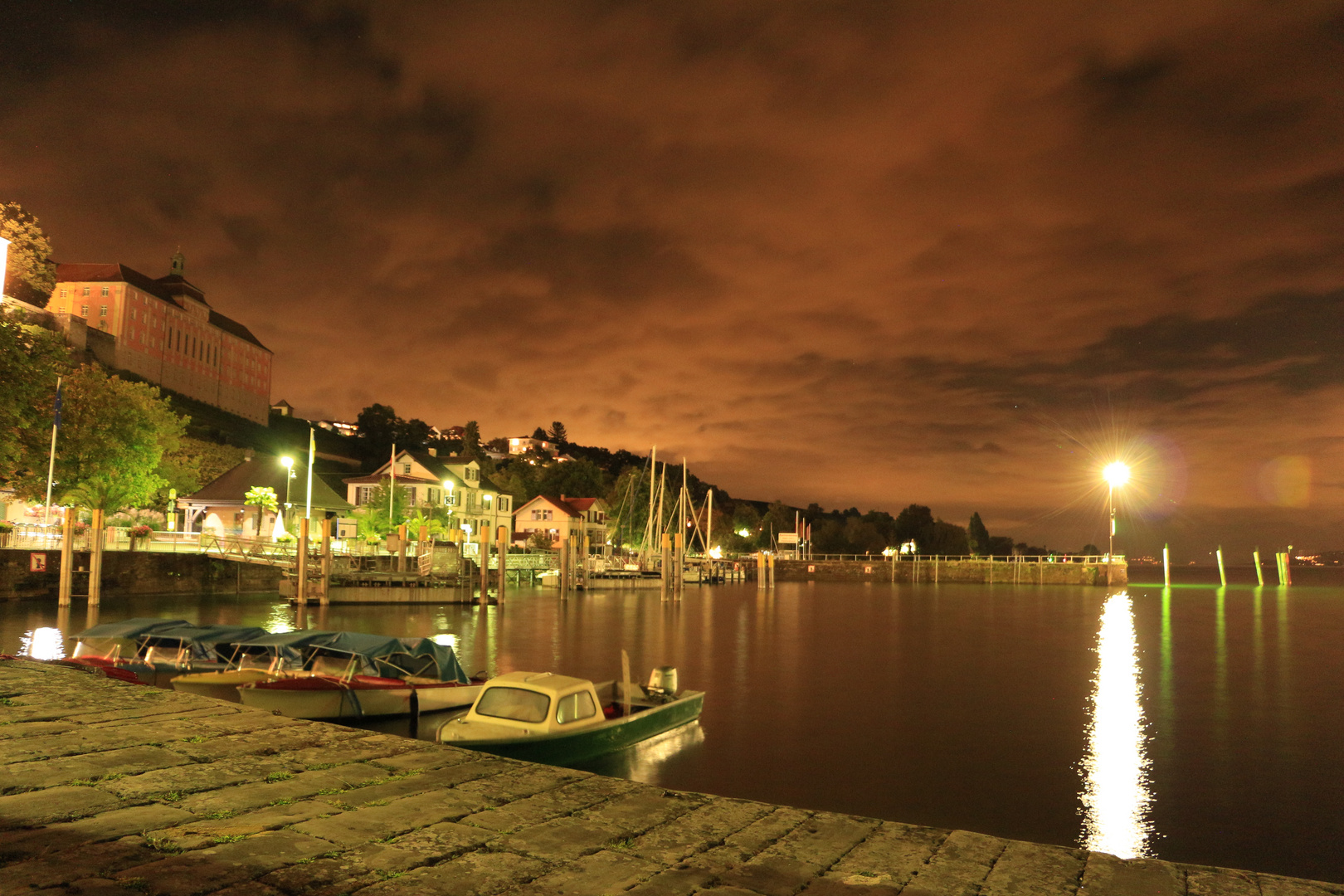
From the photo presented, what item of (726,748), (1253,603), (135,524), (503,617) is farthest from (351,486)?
(1253,603)

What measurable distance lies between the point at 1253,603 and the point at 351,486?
104288 mm

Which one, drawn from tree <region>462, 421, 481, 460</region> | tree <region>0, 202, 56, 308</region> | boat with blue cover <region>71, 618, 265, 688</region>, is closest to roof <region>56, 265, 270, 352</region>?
tree <region>462, 421, 481, 460</region>

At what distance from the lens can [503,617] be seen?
57000mm

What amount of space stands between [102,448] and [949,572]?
120832 millimetres

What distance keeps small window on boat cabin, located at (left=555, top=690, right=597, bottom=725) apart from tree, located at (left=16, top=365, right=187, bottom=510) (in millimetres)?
50264

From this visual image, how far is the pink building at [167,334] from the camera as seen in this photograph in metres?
114

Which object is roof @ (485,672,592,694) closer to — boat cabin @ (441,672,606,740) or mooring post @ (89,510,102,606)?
boat cabin @ (441,672,606,740)

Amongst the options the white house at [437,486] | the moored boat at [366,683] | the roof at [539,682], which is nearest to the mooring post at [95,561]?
the moored boat at [366,683]

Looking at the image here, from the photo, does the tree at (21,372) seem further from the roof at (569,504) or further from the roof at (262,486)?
the roof at (569,504)

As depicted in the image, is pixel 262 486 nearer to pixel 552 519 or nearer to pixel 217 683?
pixel 552 519

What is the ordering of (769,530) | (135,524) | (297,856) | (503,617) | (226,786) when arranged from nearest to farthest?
1. (297,856)
2. (226,786)
3. (503,617)
4. (135,524)
5. (769,530)

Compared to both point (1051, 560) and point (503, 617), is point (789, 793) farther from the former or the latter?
point (1051, 560)

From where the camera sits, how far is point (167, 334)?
125m

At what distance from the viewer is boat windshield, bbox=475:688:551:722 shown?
1719 cm
